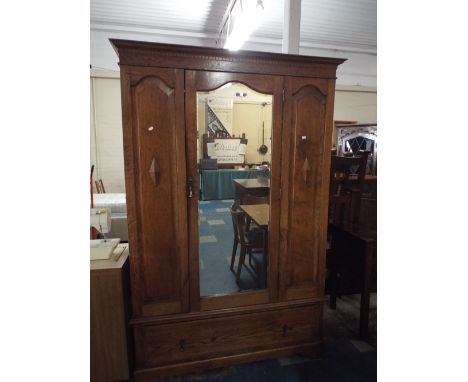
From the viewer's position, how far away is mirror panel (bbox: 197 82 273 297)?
5.71 feet

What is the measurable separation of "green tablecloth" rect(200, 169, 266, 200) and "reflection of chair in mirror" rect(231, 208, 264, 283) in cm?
16

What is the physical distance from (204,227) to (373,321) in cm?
185

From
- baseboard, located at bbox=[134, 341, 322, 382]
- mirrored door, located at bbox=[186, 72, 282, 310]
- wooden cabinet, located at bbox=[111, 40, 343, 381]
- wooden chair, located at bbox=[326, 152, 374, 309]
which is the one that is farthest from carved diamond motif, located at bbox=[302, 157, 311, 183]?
baseboard, located at bbox=[134, 341, 322, 382]

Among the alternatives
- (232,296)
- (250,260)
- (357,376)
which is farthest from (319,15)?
(357,376)

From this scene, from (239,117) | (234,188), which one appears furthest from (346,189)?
(239,117)

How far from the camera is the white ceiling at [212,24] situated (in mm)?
3613

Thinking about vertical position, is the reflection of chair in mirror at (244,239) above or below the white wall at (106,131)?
below

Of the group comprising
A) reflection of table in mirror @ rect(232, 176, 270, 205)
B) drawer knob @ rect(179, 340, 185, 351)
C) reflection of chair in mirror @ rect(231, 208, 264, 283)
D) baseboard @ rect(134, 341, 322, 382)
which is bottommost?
baseboard @ rect(134, 341, 322, 382)

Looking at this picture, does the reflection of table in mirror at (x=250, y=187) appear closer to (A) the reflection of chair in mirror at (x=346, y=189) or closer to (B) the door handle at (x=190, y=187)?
(B) the door handle at (x=190, y=187)

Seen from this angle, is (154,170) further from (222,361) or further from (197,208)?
(222,361)

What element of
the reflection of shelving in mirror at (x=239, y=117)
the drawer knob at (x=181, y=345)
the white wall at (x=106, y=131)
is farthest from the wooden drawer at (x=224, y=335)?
the white wall at (x=106, y=131)

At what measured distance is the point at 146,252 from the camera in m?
1.66

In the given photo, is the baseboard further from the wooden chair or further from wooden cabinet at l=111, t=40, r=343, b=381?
the wooden chair
